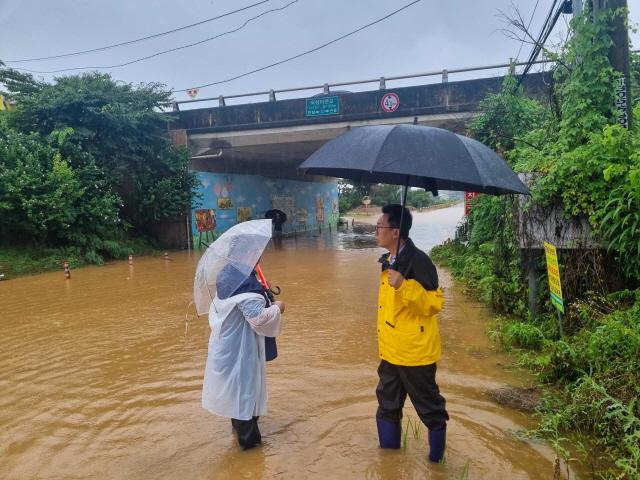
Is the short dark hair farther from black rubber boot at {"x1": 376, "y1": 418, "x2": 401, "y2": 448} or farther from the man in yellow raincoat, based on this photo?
black rubber boot at {"x1": 376, "y1": 418, "x2": 401, "y2": 448}

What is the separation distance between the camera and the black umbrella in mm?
2750

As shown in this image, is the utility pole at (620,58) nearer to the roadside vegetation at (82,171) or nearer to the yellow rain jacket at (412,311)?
the yellow rain jacket at (412,311)

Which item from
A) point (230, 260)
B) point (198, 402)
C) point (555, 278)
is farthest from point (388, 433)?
point (555, 278)

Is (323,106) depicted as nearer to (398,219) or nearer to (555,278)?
(555,278)

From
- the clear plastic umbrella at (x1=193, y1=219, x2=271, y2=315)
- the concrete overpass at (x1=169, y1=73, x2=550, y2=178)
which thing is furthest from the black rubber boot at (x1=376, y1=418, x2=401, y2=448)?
the concrete overpass at (x1=169, y1=73, x2=550, y2=178)

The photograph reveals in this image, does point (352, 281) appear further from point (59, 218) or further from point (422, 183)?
point (59, 218)

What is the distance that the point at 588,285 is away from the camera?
17.5 ft

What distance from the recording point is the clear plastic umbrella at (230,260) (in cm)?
333

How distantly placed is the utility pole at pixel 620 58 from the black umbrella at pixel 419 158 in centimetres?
366

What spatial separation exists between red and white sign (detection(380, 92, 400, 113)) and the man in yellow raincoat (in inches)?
571

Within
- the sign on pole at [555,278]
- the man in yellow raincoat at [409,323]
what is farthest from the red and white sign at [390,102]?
the man in yellow raincoat at [409,323]

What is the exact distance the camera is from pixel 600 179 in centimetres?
525

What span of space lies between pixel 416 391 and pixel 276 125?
16365 mm

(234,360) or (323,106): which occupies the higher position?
(323,106)
